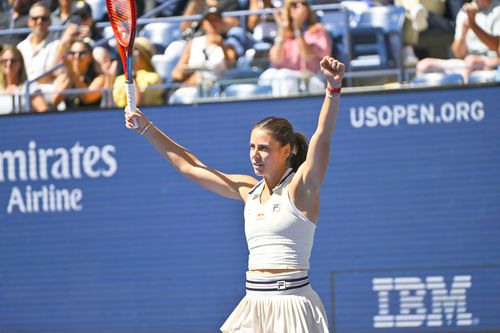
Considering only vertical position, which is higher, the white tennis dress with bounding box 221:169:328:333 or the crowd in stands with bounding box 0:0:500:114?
the crowd in stands with bounding box 0:0:500:114

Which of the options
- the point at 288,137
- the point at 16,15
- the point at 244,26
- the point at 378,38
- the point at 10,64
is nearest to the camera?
the point at 288,137

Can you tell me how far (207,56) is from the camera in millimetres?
10117

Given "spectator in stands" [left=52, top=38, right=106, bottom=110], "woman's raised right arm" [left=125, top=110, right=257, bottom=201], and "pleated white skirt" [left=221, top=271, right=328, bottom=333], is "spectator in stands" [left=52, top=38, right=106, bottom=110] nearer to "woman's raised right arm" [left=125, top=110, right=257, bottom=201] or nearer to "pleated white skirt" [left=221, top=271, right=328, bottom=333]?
"woman's raised right arm" [left=125, top=110, right=257, bottom=201]

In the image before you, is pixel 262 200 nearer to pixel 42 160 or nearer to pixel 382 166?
pixel 382 166

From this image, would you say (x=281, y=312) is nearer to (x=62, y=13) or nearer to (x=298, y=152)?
(x=298, y=152)

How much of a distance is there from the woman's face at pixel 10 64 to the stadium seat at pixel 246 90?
2369 mm

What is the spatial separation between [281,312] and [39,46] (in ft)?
23.0

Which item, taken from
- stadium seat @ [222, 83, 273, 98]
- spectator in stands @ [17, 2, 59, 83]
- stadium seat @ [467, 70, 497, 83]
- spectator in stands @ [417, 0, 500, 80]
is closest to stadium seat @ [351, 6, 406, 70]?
spectator in stands @ [417, 0, 500, 80]

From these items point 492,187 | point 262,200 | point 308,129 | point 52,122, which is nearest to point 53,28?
point 52,122

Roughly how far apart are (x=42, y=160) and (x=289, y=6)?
2851mm

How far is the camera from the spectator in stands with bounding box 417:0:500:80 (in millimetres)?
9359

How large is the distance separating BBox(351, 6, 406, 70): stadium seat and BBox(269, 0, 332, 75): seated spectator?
0.40 m

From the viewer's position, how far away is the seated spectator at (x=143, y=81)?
33.0 ft

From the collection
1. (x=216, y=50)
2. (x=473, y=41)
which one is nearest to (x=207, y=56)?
(x=216, y=50)
